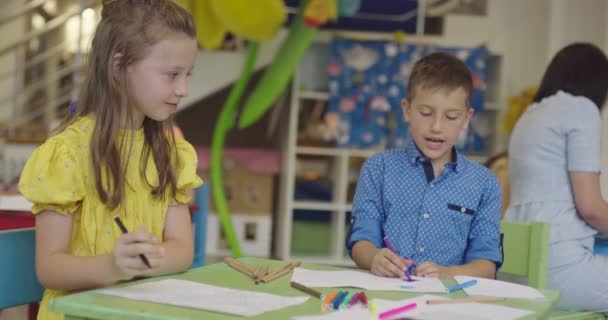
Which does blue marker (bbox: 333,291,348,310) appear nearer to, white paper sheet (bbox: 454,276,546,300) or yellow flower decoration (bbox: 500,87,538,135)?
white paper sheet (bbox: 454,276,546,300)

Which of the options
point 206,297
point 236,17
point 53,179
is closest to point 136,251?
point 206,297

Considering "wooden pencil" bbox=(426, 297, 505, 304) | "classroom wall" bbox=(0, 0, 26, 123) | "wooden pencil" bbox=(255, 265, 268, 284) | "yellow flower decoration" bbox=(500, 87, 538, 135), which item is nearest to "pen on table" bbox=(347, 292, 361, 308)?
"wooden pencil" bbox=(426, 297, 505, 304)

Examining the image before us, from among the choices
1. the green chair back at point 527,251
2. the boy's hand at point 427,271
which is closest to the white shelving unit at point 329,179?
the green chair back at point 527,251

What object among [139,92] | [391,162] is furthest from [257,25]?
[139,92]

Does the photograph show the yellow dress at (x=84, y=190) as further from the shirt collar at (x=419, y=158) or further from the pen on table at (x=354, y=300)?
the shirt collar at (x=419, y=158)

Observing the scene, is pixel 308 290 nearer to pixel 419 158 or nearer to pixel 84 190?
pixel 84 190

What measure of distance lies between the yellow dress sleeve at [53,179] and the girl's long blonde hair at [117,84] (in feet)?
Result: 0.12

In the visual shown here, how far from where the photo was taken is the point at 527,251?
1.96 metres

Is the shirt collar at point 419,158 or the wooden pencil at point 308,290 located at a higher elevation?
the shirt collar at point 419,158

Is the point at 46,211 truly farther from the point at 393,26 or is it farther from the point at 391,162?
the point at 393,26

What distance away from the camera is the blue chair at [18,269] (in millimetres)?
1433

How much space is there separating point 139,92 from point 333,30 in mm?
3777

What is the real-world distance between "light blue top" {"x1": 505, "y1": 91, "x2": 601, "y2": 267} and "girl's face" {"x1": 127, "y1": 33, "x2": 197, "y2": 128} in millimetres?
1306

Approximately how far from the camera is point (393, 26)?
16.4ft
